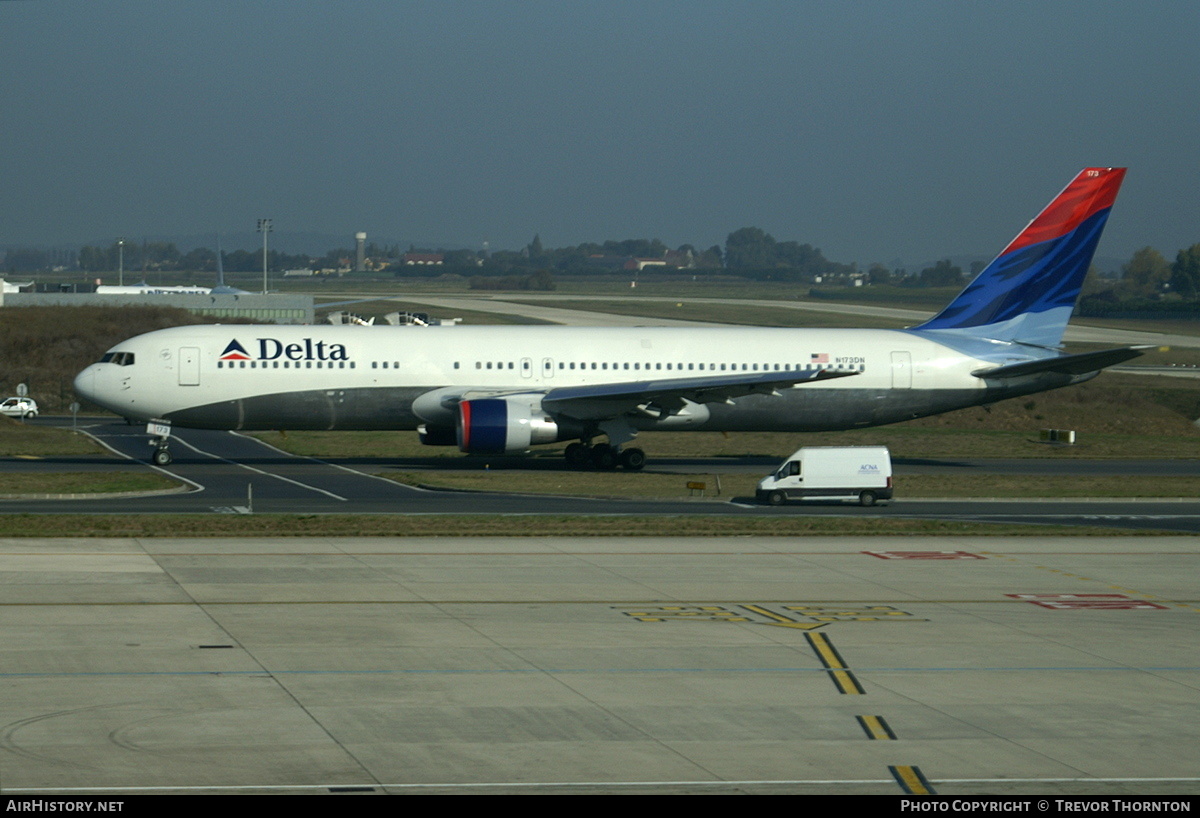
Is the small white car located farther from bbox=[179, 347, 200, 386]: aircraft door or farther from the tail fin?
the tail fin

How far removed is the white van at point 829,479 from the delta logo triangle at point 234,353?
19.0 metres

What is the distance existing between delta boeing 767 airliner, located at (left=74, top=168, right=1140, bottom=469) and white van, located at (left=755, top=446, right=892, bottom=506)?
21.0 ft

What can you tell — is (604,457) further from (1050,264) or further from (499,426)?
(1050,264)

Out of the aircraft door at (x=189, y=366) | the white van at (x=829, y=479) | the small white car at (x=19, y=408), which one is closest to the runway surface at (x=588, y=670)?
the white van at (x=829, y=479)

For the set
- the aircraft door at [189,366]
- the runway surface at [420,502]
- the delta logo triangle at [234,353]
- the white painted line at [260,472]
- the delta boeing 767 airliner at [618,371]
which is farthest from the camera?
the delta logo triangle at [234,353]

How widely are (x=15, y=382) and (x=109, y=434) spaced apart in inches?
1269

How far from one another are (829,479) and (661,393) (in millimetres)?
8250

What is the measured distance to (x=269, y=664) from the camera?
19.2 meters

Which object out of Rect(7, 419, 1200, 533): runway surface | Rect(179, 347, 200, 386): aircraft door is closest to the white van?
Rect(7, 419, 1200, 533): runway surface

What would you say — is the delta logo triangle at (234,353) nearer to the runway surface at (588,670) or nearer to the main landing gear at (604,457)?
the main landing gear at (604,457)

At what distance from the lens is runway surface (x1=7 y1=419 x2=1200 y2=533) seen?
36969 millimetres

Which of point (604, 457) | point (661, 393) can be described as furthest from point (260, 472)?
point (661, 393)

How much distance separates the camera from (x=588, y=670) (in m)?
19.4

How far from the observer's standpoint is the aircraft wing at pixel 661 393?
46250mm
